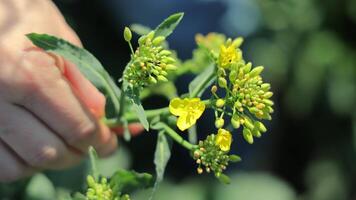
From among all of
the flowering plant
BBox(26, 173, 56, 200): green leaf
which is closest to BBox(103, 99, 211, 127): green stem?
the flowering plant

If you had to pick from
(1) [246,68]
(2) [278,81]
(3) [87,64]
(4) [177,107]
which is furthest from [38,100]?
(2) [278,81]

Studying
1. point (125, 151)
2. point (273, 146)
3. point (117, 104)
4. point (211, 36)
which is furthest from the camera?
point (273, 146)

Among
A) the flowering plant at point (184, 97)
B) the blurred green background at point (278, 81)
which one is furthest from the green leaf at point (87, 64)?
the blurred green background at point (278, 81)

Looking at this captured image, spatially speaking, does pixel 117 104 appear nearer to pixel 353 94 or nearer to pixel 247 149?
pixel 247 149

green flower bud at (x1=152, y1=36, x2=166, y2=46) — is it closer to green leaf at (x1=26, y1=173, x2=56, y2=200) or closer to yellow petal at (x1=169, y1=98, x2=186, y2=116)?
yellow petal at (x1=169, y1=98, x2=186, y2=116)

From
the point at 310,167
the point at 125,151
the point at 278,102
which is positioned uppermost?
the point at 278,102

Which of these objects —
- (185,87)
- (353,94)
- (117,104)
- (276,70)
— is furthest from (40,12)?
(353,94)
